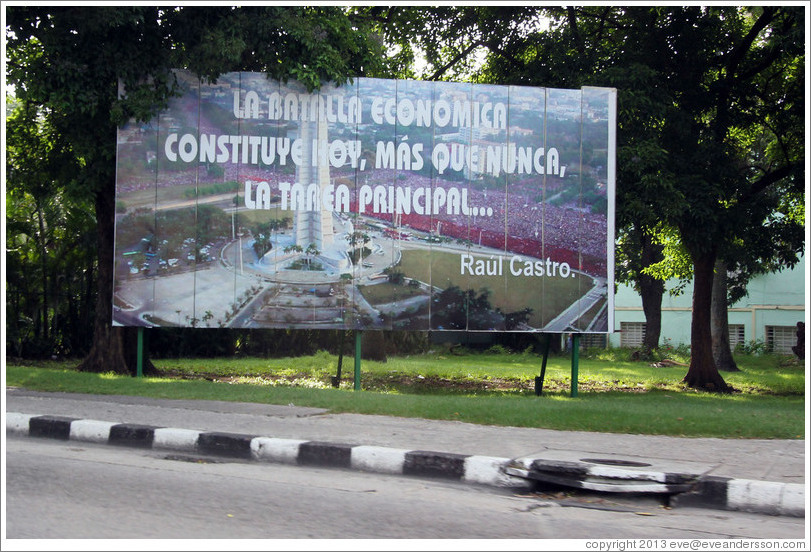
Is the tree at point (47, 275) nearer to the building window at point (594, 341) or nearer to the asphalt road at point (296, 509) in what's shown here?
the asphalt road at point (296, 509)

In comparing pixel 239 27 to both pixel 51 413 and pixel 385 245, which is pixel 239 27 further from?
pixel 51 413

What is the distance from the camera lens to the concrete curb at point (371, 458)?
540cm

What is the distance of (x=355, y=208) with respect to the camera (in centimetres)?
1262

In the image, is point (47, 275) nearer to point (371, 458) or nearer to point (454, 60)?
A: point (454, 60)

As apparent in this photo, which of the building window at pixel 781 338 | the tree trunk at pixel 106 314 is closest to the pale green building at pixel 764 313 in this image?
the building window at pixel 781 338

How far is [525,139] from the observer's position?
13.1m

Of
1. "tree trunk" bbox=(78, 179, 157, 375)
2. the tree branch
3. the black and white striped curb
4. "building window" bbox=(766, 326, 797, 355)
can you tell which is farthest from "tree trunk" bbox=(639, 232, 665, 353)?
the black and white striped curb

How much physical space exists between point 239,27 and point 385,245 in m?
4.01

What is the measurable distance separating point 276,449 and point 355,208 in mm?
6402

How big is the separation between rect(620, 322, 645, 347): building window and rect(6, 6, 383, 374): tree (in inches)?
1151

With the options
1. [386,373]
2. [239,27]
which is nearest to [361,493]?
[239,27]

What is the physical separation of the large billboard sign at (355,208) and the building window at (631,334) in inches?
1074

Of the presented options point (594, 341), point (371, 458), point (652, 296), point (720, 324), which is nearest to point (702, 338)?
point (720, 324)

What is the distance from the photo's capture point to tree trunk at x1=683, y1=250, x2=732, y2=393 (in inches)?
696
